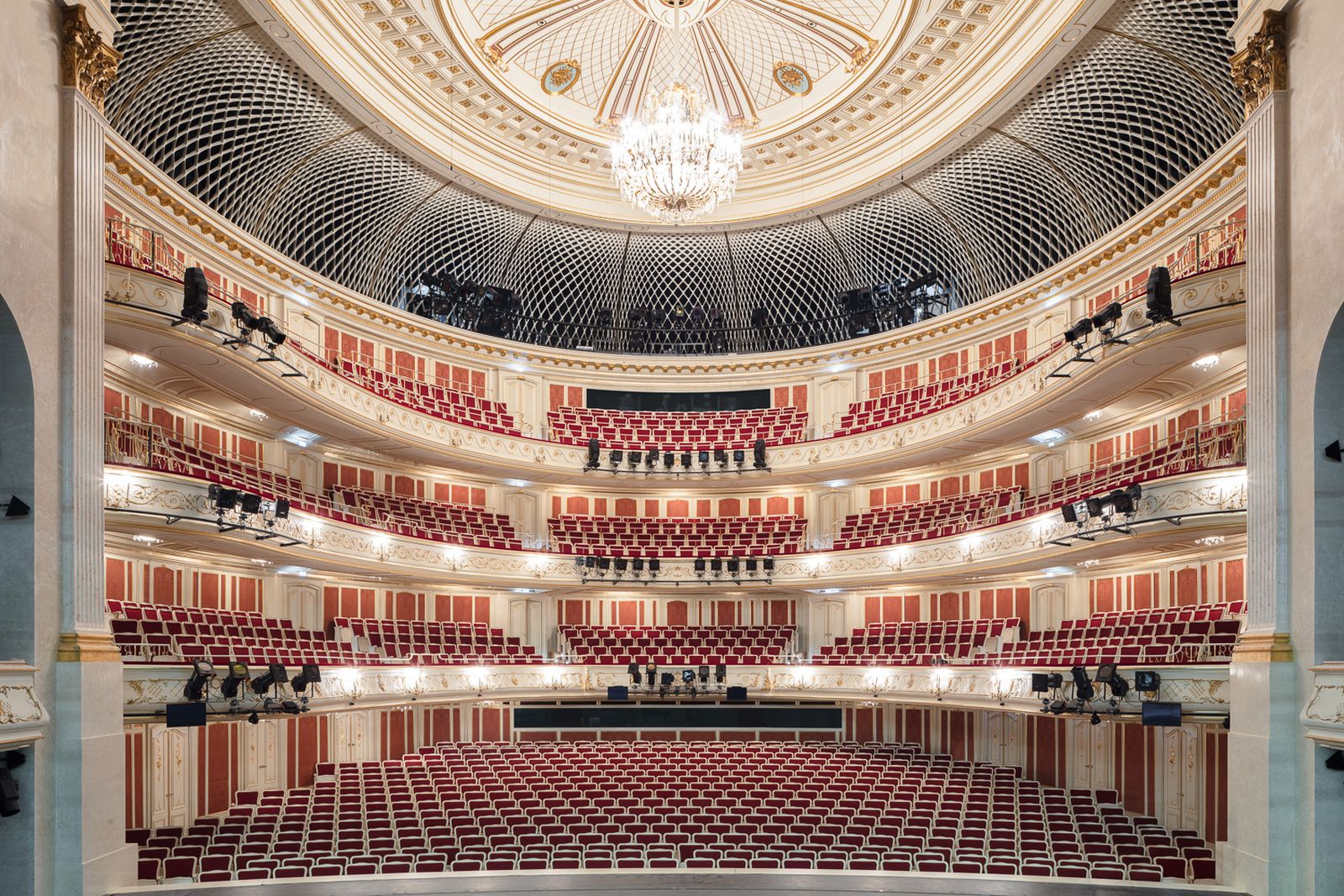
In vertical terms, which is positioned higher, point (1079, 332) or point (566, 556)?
point (1079, 332)

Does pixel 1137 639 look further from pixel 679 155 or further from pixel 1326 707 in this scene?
pixel 679 155

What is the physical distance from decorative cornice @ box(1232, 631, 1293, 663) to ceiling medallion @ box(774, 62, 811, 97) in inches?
658

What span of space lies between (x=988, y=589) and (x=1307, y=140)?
634 inches

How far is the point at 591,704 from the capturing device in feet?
90.8

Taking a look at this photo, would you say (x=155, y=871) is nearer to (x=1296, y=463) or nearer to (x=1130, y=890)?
(x=1130, y=890)

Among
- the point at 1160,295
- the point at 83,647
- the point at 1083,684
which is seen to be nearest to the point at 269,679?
the point at 83,647

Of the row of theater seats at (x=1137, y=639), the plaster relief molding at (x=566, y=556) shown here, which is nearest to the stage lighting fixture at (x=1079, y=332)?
the plaster relief molding at (x=566, y=556)

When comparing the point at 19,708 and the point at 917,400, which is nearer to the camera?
the point at 19,708

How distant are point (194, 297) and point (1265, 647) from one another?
584 inches

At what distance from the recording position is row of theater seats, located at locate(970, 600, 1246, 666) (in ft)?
51.7

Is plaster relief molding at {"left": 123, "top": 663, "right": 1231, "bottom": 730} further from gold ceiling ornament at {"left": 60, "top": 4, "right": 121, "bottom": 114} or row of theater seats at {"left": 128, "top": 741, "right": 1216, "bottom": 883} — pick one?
gold ceiling ornament at {"left": 60, "top": 4, "right": 121, "bottom": 114}

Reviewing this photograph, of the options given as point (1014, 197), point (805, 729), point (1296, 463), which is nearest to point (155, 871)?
point (1296, 463)

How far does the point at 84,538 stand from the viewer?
458 inches

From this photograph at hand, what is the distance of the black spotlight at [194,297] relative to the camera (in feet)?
49.2
